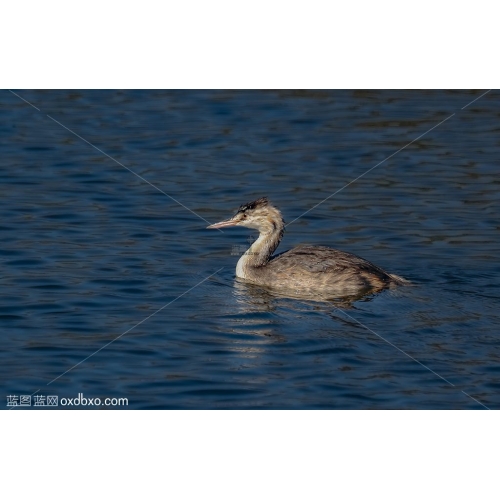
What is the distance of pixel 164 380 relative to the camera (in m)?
8.67

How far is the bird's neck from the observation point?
11375 millimetres

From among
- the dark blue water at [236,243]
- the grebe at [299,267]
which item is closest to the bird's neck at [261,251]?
the grebe at [299,267]

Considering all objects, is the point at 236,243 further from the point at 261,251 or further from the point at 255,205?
the point at 255,205

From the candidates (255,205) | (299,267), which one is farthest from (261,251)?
(299,267)

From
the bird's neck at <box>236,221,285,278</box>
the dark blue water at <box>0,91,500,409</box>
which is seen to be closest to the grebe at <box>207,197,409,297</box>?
the bird's neck at <box>236,221,285,278</box>

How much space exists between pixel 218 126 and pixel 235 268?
4.89 metres

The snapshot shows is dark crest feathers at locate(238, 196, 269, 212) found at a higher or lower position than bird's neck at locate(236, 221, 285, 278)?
higher

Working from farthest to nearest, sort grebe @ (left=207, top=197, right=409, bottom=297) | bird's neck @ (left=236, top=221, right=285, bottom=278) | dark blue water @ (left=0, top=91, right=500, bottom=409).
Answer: bird's neck @ (left=236, top=221, right=285, bottom=278) < grebe @ (left=207, top=197, right=409, bottom=297) < dark blue water @ (left=0, top=91, right=500, bottom=409)

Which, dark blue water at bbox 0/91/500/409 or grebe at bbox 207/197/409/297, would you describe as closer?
dark blue water at bbox 0/91/500/409

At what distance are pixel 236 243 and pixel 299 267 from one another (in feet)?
5.53

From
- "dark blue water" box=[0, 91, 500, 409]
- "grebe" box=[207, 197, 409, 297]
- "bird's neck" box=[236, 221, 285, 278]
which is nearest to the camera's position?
"dark blue water" box=[0, 91, 500, 409]

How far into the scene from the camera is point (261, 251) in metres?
11.5

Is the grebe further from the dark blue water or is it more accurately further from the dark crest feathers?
the dark blue water

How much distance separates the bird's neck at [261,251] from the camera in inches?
448
